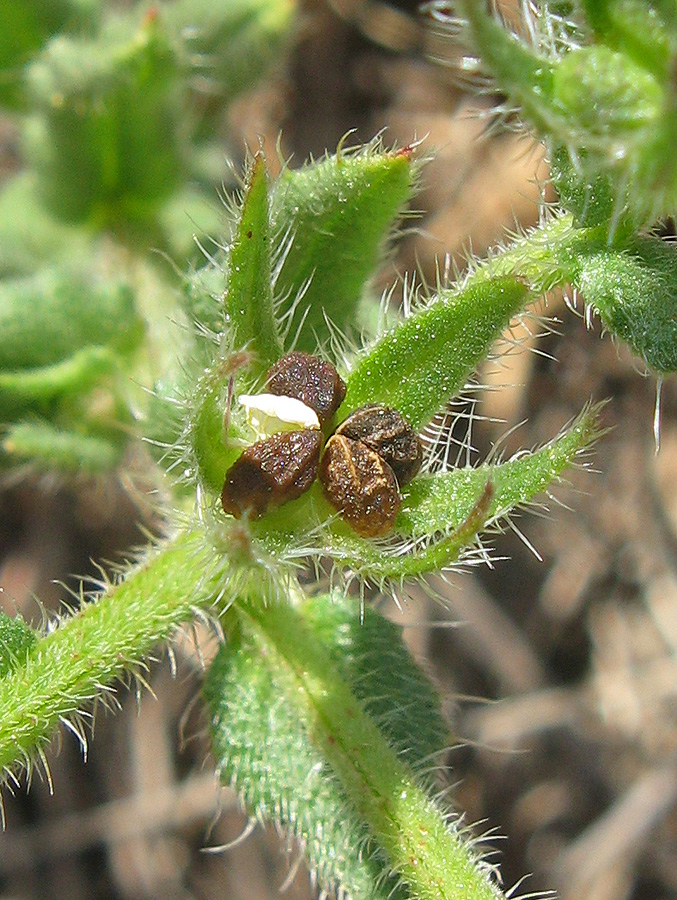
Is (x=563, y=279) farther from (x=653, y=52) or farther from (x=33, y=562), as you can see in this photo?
(x=33, y=562)

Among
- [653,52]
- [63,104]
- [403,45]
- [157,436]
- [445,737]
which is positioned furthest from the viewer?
[403,45]

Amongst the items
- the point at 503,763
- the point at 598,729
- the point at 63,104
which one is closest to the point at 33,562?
the point at 63,104

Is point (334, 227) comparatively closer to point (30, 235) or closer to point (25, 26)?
point (30, 235)

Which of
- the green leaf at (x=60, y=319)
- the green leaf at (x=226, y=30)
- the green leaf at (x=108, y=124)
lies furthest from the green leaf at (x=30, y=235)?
the green leaf at (x=226, y=30)

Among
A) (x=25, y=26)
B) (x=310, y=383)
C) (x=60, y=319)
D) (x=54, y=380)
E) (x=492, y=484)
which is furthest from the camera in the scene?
(x=25, y=26)

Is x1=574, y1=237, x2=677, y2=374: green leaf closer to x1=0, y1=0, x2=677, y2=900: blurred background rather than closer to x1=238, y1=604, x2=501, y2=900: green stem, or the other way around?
x1=238, y1=604, x2=501, y2=900: green stem

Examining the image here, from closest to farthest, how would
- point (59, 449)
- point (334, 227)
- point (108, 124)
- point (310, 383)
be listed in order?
point (310, 383) < point (334, 227) < point (59, 449) < point (108, 124)

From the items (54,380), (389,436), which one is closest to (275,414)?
(389,436)
